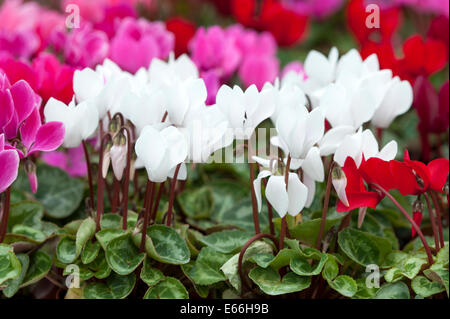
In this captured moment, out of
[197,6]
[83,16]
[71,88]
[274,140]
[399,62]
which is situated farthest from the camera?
[197,6]

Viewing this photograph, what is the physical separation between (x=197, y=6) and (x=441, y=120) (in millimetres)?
2023

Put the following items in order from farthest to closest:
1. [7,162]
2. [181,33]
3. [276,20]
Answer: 1. [276,20]
2. [181,33]
3. [7,162]

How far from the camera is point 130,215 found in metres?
1.28

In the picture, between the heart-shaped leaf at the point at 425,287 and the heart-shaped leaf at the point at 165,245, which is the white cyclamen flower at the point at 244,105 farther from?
the heart-shaped leaf at the point at 425,287

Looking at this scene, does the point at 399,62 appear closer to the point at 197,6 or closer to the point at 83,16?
the point at 83,16

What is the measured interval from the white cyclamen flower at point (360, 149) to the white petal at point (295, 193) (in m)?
0.09

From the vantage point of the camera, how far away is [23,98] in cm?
111

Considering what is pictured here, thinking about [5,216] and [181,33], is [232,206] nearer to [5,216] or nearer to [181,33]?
[5,216]

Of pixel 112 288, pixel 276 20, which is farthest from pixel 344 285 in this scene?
pixel 276 20

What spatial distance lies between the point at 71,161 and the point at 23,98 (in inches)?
23.7

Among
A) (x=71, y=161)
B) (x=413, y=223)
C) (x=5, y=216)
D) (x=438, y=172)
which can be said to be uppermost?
(x=438, y=172)

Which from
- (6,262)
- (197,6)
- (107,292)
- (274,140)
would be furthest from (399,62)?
(197,6)

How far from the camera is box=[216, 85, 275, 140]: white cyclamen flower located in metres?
1.13

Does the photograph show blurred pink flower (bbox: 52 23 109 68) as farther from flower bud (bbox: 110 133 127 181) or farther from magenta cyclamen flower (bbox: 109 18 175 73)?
flower bud (bbox: 110 133 127 181)
